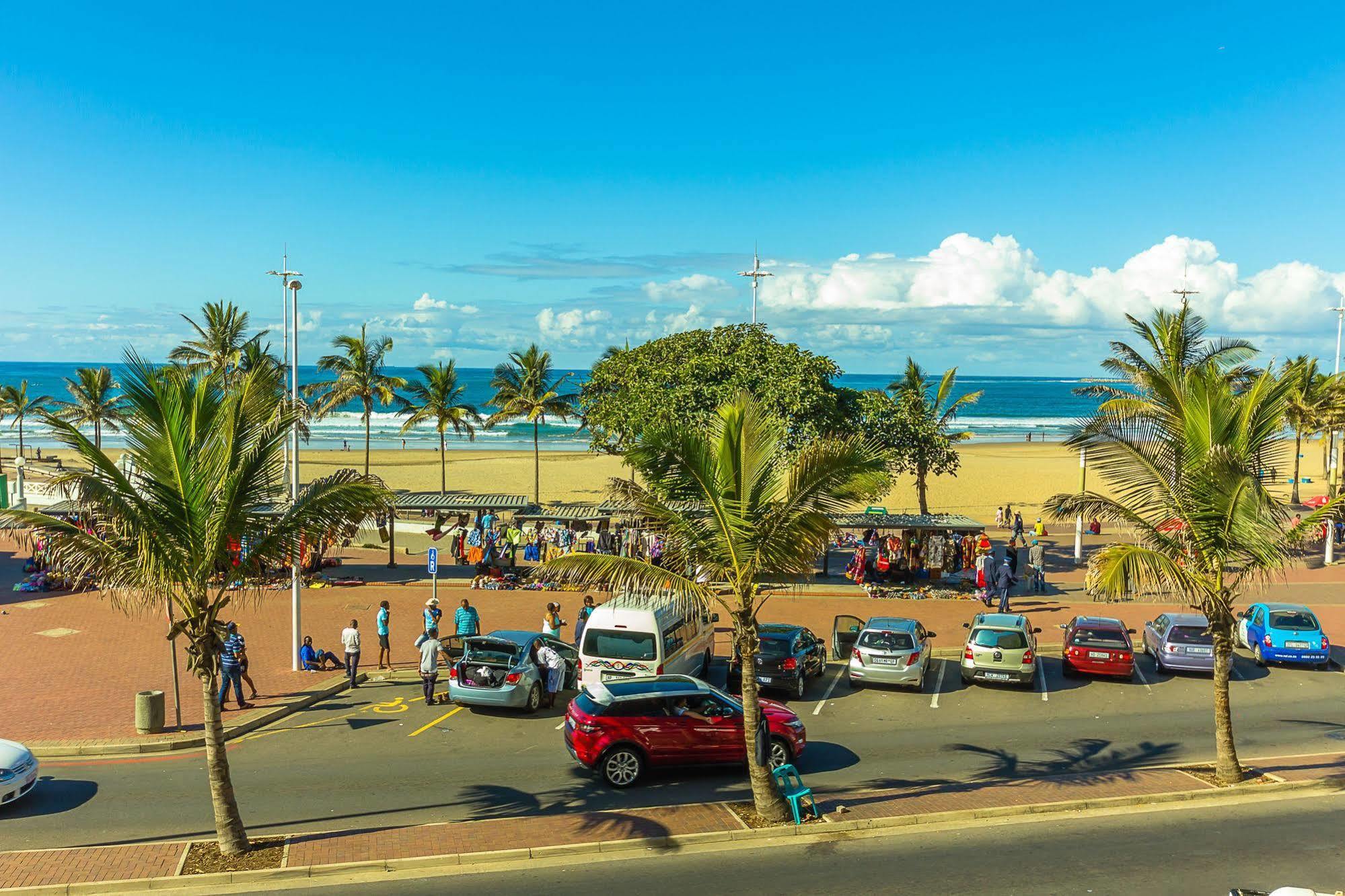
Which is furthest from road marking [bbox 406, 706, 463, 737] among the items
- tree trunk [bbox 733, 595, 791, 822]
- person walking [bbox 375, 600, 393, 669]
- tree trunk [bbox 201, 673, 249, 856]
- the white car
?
tree trunk [bbox 733, 595, 791, 822]

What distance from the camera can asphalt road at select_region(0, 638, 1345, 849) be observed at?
540 inches

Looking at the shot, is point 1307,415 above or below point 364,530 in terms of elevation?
above

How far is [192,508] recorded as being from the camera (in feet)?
37.2

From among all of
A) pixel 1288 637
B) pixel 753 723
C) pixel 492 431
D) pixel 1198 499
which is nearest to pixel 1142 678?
pixel 1288 637

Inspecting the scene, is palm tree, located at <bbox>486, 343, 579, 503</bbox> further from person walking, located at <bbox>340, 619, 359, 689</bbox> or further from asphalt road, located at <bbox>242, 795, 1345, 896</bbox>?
asphalt road, located at <bbox>242, 795, 1345, 896</bbox>

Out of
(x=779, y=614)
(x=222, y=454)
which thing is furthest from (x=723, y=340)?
(x=222, y=454)

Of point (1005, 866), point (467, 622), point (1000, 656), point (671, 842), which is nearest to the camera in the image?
point (1005, 866)

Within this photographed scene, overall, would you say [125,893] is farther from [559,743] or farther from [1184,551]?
[1184,551]

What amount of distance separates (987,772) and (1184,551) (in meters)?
4.55

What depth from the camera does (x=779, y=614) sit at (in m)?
29.8

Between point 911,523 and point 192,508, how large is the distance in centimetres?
2535

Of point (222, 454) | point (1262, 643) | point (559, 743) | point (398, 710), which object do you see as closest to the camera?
point (222, 454)

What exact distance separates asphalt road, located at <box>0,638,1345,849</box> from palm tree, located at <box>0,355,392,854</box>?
2701 mm

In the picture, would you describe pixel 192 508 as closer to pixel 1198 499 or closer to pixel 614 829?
pixel 614 829
